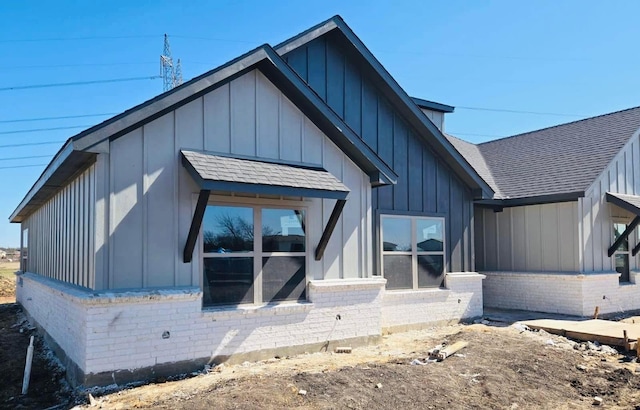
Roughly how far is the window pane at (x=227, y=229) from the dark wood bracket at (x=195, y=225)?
38 cm

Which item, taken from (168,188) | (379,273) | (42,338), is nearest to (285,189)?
(168,188)

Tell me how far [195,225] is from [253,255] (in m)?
1.30

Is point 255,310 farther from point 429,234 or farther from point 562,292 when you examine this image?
point 562,292

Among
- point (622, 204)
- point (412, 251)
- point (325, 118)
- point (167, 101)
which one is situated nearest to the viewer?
point (167, 101)

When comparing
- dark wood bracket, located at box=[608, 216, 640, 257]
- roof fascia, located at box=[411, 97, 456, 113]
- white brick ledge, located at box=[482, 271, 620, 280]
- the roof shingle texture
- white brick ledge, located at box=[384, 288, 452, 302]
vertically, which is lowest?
white brick ledge, located at box=[384, 288, 452, 302]

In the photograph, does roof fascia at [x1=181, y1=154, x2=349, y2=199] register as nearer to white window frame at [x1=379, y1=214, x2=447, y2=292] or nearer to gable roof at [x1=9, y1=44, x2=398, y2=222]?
gable roof at [x1=9, y1=44, x2=398, y2=222]

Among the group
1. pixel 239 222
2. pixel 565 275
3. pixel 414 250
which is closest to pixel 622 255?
pixel 565 275

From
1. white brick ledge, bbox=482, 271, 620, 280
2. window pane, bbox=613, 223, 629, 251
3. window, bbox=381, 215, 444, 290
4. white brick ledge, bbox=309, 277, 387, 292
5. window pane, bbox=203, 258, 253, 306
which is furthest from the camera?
window pane, bbox=613, 223, 629, 251

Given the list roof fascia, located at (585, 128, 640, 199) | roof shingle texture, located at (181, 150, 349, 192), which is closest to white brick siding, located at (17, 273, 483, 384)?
roof shingle texture, located at (181, 150, 349, 192)

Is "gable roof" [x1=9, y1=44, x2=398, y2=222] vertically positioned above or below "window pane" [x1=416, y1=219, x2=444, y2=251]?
above

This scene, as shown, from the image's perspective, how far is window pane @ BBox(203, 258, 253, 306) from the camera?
7.43 m

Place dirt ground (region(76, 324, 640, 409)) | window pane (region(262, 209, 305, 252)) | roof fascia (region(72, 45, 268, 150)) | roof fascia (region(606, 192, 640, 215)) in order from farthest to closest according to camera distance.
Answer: roof fascia (region(606, 192, 640, 215)) < window pane (region(262, 209, 305, 252)) < roof fascia (region(72, 45, 268, 150)) < dirt ground (region(76, 324, 640, 409))

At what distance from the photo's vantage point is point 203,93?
7461 mm

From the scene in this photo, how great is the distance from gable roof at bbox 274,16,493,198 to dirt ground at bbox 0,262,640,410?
415 cm
